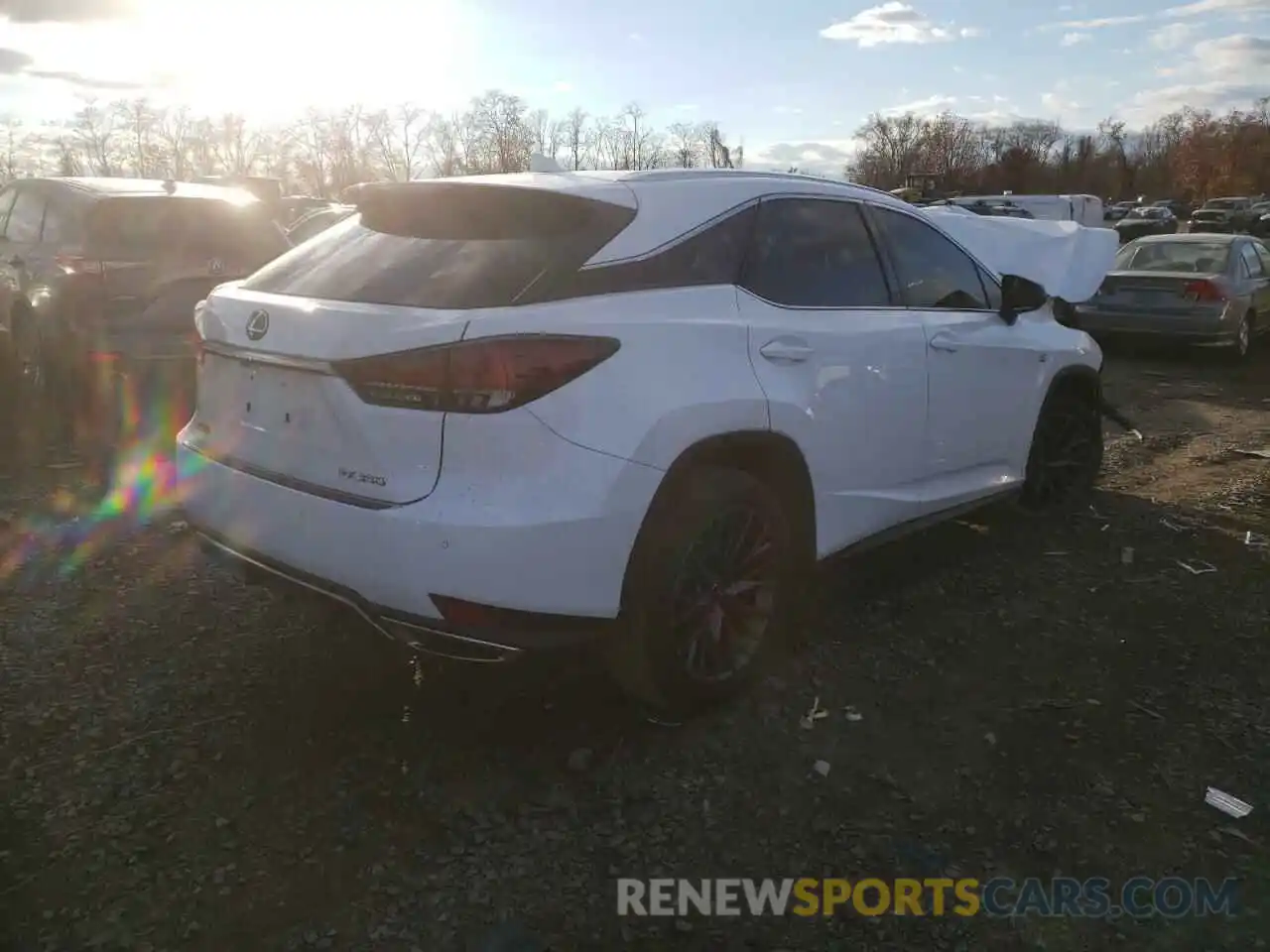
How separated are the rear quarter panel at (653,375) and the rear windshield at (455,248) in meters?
0.16

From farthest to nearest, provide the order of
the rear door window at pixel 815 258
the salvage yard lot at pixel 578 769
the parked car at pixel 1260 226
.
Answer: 1. the parked car at pixel 1260 226
2. the rear door window at pixel 815 258
3. the salvage yard lot at pixel 578 769

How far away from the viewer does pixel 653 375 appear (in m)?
2.98

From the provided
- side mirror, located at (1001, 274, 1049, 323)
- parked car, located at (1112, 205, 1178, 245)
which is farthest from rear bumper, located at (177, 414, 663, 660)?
parked car, located at (1112, 205, 1178, 245)

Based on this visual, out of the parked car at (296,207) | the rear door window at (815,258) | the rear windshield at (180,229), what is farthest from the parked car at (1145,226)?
the rear door window at (815,258)

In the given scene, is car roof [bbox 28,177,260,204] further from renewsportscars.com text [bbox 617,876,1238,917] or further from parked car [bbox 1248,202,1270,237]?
parked car [bbox 1248,202,1270,237]

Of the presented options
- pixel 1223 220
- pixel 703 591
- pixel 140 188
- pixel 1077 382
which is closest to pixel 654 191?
pixel 703 591

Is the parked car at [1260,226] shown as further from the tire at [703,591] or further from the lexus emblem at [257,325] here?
the lexus emblem at [257,325]

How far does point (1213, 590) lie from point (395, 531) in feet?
12.1

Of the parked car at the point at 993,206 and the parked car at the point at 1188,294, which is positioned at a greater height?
the parked car at the point at 993,206

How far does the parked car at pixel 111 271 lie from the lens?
6941 millimetres

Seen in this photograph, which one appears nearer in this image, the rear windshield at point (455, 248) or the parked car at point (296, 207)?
the rear windshield at point (455, 248)

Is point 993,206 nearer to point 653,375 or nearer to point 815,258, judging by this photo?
point 815,258

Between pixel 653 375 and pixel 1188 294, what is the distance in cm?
1047

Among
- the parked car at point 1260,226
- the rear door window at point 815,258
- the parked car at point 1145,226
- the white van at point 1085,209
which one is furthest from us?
the parked car at point 1260,226
